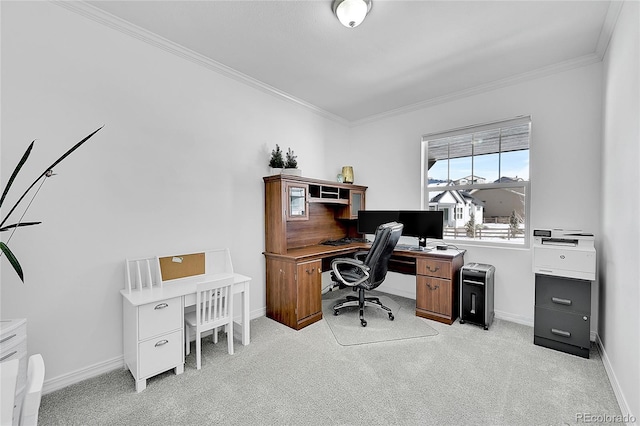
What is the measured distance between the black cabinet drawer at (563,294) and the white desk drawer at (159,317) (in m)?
3.24

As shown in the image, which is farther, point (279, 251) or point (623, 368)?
point (279, 251)

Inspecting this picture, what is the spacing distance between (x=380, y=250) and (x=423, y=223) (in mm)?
1006

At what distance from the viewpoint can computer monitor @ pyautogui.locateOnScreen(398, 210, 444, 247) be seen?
3.49 meters

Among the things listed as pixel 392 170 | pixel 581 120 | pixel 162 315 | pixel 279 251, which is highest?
pixel 581 120

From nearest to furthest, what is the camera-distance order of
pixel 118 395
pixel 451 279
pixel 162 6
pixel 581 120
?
pixel 118 395
pixel 162 6
pixel 581 120
pixel 451 279

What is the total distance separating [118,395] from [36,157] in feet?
5.87

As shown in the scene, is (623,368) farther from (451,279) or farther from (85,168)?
(85,168)

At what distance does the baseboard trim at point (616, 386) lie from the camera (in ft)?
5.48

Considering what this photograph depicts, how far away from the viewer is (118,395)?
198cm

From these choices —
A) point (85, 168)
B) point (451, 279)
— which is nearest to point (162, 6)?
point (85, 168)

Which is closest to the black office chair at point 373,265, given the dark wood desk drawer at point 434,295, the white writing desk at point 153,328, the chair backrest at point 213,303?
the dark wood desk drawer at point 434,295

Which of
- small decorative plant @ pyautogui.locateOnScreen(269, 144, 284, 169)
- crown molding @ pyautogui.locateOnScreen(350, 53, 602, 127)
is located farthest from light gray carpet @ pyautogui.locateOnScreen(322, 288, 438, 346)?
crown molding @ pyautogui.locateOnScreen(350, 53, 602, 127)

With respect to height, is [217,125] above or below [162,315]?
above

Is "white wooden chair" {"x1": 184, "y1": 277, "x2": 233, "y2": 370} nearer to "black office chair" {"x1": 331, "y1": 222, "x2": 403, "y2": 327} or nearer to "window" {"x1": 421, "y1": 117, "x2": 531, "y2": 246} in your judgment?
"black office chair" {"x1": 331, "y1": 222, "x2": 403, "y2": 327}
